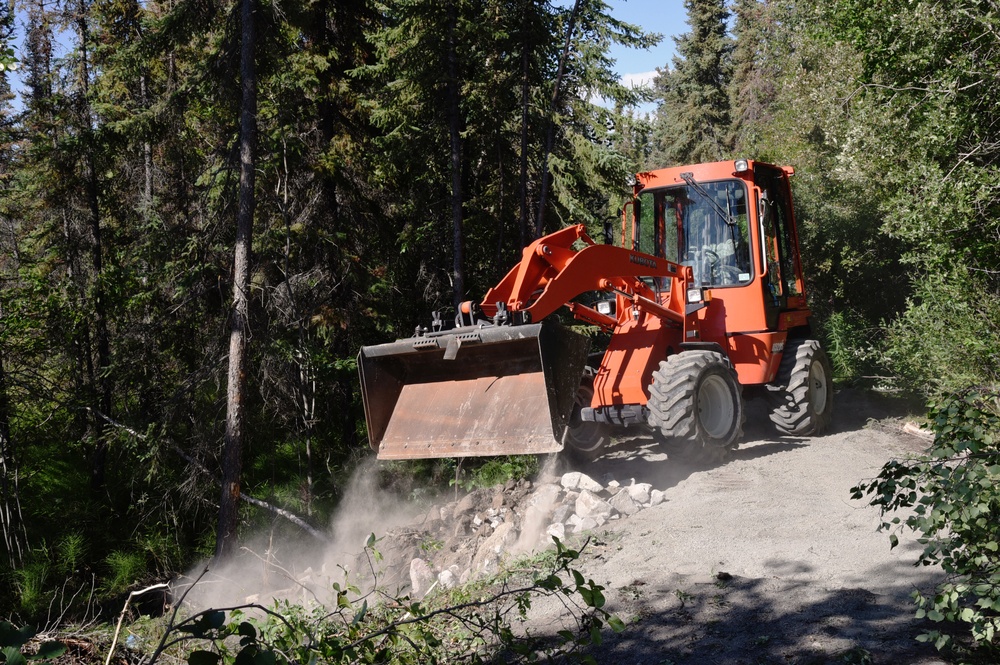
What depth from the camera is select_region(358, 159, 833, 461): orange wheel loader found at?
25.4 ft

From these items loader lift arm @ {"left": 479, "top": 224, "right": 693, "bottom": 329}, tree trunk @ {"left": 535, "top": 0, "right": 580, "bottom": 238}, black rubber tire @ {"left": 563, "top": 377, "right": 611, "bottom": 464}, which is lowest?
black rubber tire @ {"left": 563, "top": 377, "right": 611, "bottom": 464}

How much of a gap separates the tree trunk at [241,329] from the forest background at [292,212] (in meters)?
0.03

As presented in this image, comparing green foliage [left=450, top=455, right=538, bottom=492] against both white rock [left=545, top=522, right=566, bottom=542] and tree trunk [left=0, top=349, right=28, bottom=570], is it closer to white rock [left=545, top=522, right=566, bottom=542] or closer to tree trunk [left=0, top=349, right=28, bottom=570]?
white rock [left=545, top=522, right=566, bottom=542]

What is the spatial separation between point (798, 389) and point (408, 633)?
22.0 ft

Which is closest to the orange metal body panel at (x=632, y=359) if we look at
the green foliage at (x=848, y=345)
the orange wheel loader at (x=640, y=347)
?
the orange wheel loader at (x=640, y=347)

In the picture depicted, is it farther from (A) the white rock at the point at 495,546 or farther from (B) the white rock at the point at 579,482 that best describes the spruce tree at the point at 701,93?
(A) the white rock at the point at 495,546

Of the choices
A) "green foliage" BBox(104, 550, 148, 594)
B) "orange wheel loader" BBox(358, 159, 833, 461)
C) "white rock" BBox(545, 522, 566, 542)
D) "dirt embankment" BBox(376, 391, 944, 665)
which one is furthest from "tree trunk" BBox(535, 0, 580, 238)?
"green foliage" BBox(104, 550, 148, 594)

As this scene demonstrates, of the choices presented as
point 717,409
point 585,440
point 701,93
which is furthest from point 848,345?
point 701,93

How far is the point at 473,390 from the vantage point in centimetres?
831

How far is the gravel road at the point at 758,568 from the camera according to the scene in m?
4.45

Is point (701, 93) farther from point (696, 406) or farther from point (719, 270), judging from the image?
point (696, 406)

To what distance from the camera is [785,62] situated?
21.2 m

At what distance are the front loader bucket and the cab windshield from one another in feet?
8.82

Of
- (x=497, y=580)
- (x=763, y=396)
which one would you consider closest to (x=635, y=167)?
(x=763, y=396)
